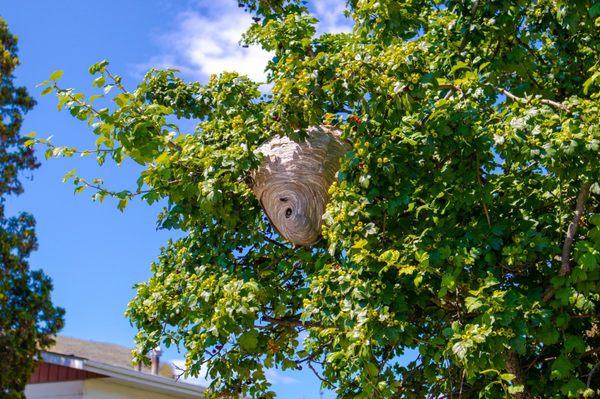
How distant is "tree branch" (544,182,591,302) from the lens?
7141 millimetres

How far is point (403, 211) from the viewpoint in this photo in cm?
770

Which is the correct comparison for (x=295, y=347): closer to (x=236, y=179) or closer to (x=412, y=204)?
(x=236, y=179)

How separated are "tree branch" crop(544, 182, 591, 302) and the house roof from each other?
12.7 meters

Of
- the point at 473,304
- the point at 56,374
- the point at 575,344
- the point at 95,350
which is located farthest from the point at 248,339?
the point at 95,350

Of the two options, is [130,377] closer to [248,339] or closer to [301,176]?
[248,339]

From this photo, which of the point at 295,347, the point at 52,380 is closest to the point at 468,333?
the point at 295,347

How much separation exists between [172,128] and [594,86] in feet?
15.1

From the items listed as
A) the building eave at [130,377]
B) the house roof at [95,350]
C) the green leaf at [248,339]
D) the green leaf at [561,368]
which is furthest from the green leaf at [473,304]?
the house roof at [95,350]

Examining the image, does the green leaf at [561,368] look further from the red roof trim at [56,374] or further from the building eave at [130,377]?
the red roof trim at [56,374]

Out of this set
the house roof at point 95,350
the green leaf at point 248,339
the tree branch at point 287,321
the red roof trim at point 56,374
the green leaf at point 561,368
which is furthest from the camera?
the house roof at point 95,350

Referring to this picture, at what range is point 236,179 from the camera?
8.49m

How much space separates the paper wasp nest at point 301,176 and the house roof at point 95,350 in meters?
10.7

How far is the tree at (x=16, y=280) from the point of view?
19125 millimetres

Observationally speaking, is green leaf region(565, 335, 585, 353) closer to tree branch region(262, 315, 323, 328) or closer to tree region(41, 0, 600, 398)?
tree region(41, 0, 600, 398)
